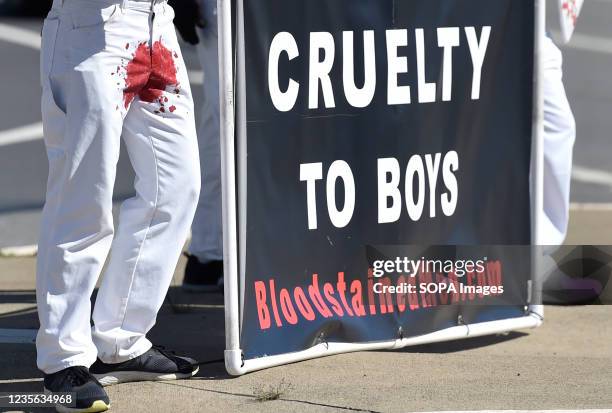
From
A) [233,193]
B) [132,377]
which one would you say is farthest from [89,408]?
[233,193]

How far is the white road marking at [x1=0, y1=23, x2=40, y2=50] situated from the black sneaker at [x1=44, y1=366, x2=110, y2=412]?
12174 millimetres

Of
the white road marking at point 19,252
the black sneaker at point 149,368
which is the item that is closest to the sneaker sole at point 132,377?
the black sneaker at point 149,368

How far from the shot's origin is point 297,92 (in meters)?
5.00

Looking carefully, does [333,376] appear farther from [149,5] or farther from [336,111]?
[149,5]

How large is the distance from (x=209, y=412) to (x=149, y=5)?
4.66 feet

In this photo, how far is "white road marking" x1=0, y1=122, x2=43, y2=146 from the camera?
10.8 metres

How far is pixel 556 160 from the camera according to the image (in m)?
6.24

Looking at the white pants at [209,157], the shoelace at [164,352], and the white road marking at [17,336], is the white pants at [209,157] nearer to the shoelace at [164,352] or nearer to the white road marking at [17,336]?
the white road marking at [17,336]

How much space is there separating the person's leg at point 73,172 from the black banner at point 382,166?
1.96 feet

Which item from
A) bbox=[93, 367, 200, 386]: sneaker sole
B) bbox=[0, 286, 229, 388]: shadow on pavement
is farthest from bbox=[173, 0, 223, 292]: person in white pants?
bbox=[93, 367, 200, 386]: sneaker sole

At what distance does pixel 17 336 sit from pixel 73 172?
1.45 m

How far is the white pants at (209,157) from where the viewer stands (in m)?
6.38

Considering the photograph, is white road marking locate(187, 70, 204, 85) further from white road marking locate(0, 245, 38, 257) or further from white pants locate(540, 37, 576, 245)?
white pants locate(540, 37, 576, 245)

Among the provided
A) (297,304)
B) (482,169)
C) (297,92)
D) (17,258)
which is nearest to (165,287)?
(297,304)
